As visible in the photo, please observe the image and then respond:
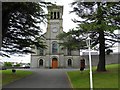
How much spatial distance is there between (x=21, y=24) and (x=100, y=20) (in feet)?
30.0

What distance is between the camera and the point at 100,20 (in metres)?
24.8

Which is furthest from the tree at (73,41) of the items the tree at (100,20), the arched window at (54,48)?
the arched window at (54,48)

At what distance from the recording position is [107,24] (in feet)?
79.7

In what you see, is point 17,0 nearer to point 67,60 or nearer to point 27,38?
point 27,38

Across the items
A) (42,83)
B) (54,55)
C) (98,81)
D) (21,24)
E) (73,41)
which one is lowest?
(42,83)

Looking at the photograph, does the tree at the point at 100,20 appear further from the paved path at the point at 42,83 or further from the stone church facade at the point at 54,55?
the stone church facade at the point at 54,55

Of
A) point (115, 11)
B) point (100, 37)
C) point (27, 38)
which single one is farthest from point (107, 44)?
point (27, 38)

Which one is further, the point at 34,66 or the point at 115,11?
the point at 34,66

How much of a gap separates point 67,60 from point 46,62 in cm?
564

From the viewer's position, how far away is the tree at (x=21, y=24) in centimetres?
2350

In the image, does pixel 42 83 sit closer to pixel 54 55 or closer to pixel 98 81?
pixel 98 81

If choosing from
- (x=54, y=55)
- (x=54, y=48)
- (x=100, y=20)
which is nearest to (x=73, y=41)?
(x=100, y=20)

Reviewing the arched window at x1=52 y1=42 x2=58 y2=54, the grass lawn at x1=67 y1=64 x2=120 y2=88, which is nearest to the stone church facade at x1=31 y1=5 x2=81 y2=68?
the arched window at x1=52 y1=42 x2=58 y2=54

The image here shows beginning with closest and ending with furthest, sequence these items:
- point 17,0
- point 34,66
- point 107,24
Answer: point 17,0 → point 107,24 → point 34,66
